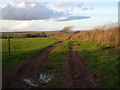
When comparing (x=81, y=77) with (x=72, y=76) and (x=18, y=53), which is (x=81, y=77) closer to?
(x=72, y=76)

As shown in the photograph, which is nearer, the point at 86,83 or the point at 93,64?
the point at 86,83

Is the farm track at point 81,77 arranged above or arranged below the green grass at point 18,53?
below

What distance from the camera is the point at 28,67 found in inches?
468

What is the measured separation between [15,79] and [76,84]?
8.77 ft

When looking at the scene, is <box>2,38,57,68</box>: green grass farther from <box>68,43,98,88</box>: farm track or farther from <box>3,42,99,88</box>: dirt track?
<box>68,43,98,88</box>: farm track

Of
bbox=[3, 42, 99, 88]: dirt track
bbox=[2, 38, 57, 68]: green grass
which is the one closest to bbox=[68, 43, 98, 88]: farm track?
bbox=[3, 42, 99, 88]: dirt track

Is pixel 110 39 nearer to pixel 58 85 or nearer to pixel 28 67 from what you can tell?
pixel 28 67

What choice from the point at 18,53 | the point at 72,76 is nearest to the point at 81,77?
the point at 72,76

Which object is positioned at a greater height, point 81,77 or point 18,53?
point 18,53

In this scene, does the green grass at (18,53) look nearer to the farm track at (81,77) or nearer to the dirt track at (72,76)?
the dirt track at (72,76)

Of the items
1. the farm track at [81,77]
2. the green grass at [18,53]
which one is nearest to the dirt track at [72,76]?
the farm track at [81,77]

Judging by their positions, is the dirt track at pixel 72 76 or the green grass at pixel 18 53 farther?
the green grass at pixel 18 53

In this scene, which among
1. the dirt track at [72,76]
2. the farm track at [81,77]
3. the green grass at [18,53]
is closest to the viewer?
the farm track at [81,77]

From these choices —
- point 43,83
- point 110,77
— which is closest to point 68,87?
point 43,83
